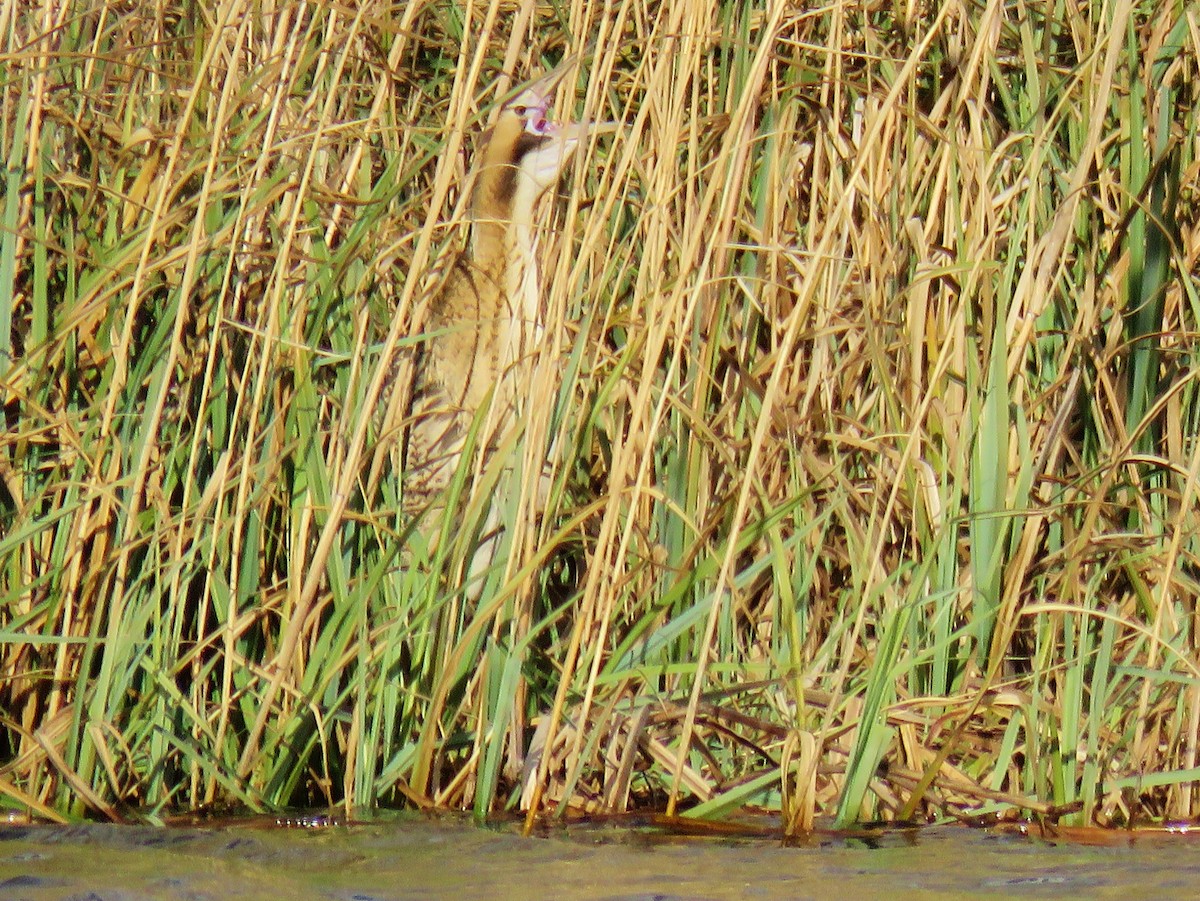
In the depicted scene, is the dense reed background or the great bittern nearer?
the dense reed background

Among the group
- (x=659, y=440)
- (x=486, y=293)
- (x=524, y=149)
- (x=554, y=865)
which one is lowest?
(x=554, y=865)

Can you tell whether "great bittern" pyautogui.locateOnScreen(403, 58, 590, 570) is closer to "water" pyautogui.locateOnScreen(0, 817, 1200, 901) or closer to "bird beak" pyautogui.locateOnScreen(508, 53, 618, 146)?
"bird beak" pyautogui.locateOnScreen(508, 53, 618, 146)

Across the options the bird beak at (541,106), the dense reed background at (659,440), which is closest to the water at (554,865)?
the dense reed background at (659,440)

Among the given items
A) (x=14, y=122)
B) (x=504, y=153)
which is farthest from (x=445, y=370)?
(x=14, y=122)

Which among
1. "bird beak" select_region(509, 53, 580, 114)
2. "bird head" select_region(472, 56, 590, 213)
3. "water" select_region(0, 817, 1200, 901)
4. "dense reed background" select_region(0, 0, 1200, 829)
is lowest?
"water" select_region(0, 817, 1200, 901)

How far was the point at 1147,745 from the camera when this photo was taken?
2.26 m

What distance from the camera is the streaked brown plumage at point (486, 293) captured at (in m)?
2.74

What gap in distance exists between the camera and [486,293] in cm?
288

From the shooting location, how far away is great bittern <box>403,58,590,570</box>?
2.73 m

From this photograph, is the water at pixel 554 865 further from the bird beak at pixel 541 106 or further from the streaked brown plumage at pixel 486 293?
the bird beak at pixel 541 106

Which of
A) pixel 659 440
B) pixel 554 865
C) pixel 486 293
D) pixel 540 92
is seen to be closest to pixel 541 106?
pixel 540 92

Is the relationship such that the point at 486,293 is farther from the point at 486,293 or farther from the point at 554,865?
the point at 554,865

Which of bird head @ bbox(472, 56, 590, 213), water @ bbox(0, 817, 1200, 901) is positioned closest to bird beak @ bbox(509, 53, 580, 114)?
bird head @ bbox(472, 56, 590, 213)

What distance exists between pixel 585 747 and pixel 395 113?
1.13m
